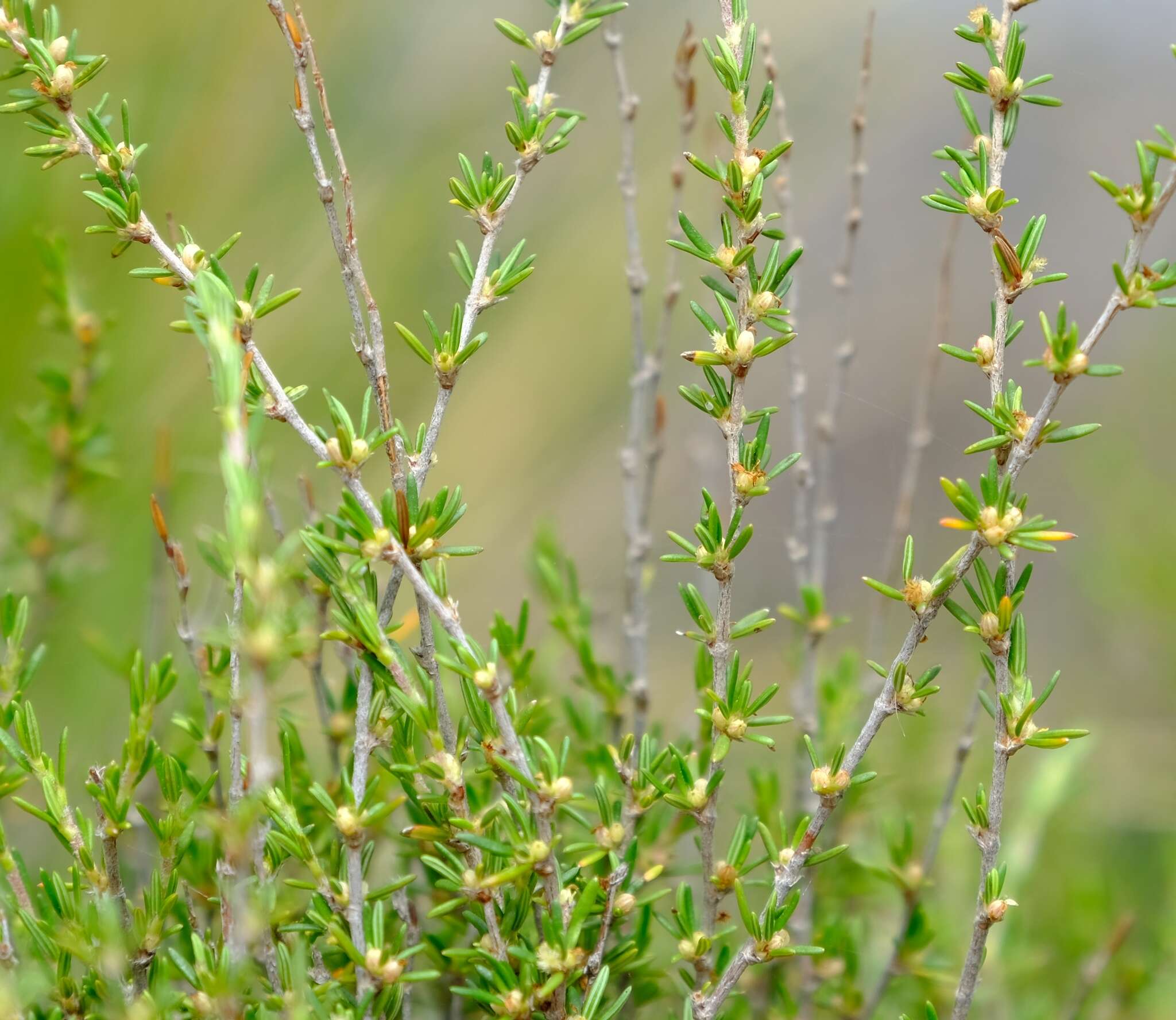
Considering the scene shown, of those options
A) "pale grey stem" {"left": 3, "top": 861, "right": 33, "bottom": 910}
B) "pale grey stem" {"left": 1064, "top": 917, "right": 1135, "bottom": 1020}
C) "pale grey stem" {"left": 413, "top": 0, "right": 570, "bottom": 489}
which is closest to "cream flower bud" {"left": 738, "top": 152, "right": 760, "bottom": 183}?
"pale grey stem" {"left": 413, "top": 0, "right": 570, "bottom": 489}

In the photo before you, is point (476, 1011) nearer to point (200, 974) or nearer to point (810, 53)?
point (200, 974)

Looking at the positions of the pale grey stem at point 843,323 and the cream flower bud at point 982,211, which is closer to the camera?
the cream flower bud at point 982,211

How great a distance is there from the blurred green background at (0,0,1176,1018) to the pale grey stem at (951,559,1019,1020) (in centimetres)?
21

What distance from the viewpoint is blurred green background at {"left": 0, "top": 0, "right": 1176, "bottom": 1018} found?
100cm

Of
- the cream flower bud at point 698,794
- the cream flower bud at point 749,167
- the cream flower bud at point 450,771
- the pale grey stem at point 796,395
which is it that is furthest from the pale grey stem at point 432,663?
the pale grey stem at point 796,395

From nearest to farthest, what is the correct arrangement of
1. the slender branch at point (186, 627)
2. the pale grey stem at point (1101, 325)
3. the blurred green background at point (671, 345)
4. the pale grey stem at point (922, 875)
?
1. the pale grey stem at point (1101, 325)
2. the slender branch at point (186, 627)
3. the pale grey stem at point (922, 875)
4. the blurred green background at point (671, 345)

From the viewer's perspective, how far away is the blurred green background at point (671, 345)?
39.5 inches

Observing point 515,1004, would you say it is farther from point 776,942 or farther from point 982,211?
point 982,211

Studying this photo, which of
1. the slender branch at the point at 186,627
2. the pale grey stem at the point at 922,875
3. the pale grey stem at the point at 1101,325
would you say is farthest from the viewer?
the pale grey stem at the point at 922,875

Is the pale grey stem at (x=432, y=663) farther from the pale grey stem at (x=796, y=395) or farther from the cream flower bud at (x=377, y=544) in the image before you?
the pale grey stem at (x=796, y=395)

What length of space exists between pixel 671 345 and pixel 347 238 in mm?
1564

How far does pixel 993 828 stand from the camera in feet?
1.44

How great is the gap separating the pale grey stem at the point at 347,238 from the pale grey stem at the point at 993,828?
27 cm

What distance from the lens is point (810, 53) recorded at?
169cm
